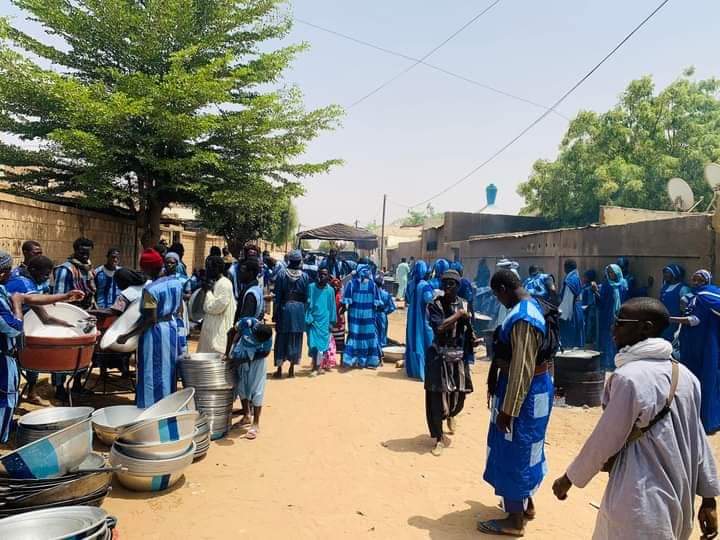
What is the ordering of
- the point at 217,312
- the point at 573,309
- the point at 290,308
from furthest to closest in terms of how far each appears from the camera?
1. the point at 573,309
2. the point at 290,308
3. the point at 217,312

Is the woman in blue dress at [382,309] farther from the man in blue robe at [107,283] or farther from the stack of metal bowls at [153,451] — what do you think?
the stack of metal bowls at [153,451]

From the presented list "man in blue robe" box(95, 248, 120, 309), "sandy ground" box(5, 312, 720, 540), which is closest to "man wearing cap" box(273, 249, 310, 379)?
"sandy ground" box(5, 312, 720, 540)

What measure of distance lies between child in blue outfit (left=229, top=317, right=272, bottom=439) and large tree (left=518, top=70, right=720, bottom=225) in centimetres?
1848

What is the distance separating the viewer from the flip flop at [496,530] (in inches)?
145

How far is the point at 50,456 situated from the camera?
333 cm

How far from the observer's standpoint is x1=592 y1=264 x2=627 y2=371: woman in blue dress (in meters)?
9.40

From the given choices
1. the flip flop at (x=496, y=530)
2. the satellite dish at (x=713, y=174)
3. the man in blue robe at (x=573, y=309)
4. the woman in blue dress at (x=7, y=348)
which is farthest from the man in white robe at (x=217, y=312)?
the satellite dish at (x=713, y=174)

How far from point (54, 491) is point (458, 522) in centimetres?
266

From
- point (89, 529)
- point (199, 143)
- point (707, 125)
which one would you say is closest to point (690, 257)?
point (89, 529)

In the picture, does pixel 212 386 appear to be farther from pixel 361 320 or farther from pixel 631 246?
pixel 631 246

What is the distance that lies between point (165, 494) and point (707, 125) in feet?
78.6

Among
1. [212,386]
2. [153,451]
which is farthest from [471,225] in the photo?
[153,451]

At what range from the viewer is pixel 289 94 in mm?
12922

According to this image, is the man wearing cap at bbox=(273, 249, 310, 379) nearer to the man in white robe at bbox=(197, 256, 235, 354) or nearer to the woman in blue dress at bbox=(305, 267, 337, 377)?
the woman in blue dress at bbox=(305, 267, 337, 377)
